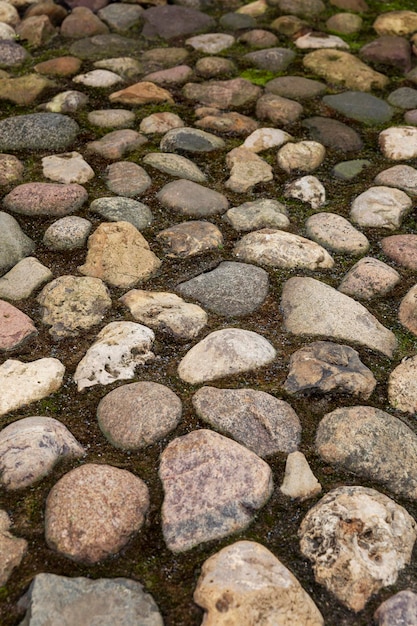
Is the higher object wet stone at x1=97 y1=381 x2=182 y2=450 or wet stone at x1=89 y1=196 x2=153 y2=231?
wet stone at x1=89 y1=196 x2=153 y2=231

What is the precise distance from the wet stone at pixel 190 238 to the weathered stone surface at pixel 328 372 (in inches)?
33.0

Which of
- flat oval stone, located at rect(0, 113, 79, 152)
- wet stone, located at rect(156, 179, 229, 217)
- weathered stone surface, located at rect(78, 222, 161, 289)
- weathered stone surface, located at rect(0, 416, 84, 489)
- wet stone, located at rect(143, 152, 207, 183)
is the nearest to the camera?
weathered stone surface, located at rect(0, 416, 84, 489)

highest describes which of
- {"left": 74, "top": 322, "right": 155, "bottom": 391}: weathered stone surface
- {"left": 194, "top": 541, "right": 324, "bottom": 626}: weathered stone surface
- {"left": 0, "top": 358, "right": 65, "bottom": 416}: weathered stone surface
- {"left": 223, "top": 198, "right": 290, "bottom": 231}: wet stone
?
{"left": 223, "top": 198, "right": 290, "bottom": 231}: wet stone

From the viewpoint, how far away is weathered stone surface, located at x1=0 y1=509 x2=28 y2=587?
6.08 ft

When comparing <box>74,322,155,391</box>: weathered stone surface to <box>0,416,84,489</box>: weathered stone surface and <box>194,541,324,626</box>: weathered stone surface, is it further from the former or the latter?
A: <box>194,541,324,626</box>: weathered stone surface

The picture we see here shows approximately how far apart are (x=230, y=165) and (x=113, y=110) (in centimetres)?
97

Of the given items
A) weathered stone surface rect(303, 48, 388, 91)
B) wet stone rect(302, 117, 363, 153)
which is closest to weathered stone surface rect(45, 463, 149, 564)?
wet stone rect(302, 117, 363, 153)

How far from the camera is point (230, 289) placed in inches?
115

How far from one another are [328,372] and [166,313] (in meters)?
0.71

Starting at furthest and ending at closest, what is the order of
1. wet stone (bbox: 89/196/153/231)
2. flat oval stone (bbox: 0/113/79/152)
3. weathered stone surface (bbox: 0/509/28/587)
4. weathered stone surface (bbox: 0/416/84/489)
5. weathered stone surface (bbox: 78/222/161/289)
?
flat oval stone (bbox: 0/113/79/152)
wet stone (bbox: 89/196/153/231)
weathered stone surface (bbox: 78/222/161/289)
weathered stone surface (bbox: 0/416/84/489)
weathered stone surface (bbox: 0/509/28/587)

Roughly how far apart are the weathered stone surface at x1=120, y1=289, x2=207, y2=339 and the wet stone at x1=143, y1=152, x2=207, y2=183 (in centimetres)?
103

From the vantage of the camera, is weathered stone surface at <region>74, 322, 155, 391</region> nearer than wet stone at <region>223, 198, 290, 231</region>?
Yes

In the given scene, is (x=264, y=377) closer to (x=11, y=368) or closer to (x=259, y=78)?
(x=11, y=368)

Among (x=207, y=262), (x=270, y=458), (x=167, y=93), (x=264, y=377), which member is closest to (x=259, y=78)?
(x=167, y=93)
